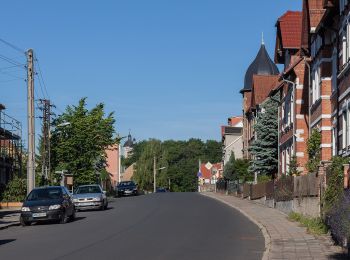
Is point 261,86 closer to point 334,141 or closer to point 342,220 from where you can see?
point 334,141

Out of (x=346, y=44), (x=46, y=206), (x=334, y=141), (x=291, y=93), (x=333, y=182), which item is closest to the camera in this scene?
(x=333, y=182)

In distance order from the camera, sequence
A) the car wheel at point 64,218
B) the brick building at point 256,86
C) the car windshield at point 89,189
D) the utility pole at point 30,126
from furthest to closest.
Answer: the brick building at point 256,86, the car windshield at point 89,189, the utility pole at point 30,126, the car wheel at point 64,218

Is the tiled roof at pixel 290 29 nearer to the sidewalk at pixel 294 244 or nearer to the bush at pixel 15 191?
the bush at pixel 15 191

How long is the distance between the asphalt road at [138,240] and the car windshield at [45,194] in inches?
46.2

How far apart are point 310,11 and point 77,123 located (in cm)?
2572

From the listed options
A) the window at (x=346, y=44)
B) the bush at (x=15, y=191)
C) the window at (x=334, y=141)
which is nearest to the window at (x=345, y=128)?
the window at (x=334, y=141)

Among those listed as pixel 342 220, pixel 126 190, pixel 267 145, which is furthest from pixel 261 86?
pixel 342 220

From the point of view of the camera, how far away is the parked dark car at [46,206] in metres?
24.9

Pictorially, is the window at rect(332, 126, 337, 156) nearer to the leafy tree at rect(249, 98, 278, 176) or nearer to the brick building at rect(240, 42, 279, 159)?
the leafy tree at rect(249, 98, 278, 176)

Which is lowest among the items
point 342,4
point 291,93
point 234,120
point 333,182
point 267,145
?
point 333,182

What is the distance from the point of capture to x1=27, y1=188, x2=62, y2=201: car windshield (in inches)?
1023

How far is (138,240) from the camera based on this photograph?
17.7 m

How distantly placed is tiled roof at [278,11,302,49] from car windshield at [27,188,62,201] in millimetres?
21419

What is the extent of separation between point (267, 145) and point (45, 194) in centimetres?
2506
